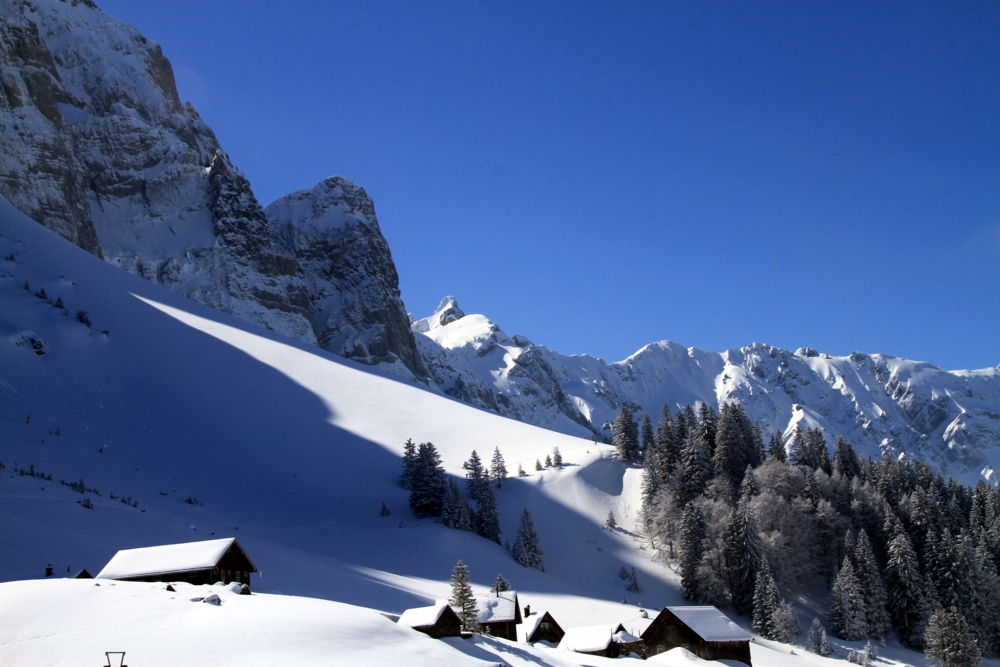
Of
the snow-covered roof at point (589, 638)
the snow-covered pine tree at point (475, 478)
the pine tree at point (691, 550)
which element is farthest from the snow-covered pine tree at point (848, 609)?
the snow-covered pine tree at point (475, 478)

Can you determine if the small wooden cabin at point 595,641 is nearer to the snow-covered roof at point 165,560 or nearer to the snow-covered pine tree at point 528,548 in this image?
the snow-covered pine tree at point 528,548

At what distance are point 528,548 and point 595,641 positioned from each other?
22109 millimetres

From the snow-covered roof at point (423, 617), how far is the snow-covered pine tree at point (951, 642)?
37346mm

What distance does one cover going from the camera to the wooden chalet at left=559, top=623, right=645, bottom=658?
143 feet

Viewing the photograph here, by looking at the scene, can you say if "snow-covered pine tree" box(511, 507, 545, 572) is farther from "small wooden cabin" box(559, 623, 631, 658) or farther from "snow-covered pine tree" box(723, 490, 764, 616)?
"small wooden cabin" box(559, 623, 631, 658)

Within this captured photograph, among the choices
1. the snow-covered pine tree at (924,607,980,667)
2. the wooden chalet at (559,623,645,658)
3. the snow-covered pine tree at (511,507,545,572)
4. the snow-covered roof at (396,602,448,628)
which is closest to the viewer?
the snow-covered roof at (396,602,448,628)

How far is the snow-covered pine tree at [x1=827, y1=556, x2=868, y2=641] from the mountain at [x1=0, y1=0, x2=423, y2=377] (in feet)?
456

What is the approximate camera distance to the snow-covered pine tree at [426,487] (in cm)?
6994

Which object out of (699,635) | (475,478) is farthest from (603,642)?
(475,478)

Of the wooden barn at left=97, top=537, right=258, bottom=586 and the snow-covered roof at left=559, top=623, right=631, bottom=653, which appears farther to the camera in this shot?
the snow-covered roof at left=559, top=623, right=631, bottom=653

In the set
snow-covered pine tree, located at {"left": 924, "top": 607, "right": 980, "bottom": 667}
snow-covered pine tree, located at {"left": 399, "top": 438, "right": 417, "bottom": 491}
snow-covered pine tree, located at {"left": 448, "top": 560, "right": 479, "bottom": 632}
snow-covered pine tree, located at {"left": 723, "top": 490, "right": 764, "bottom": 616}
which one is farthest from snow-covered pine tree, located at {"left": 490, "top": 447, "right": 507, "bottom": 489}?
snow-covered pine tree, located at {"left": 448, "top": 560, "right": 479, "bottom": 632}

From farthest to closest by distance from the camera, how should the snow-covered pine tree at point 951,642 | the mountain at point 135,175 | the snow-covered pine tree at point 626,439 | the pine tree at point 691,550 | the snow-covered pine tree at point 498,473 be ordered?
the mountain at point 135,175 → the snow-covered pine tree at point 626,439 → the snow-covered pine tree at point 498,473 → the pine tree at point 691,550 → the snow-covered pine tree at point 951,642

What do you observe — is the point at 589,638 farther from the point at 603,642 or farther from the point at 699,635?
the point at 699,635

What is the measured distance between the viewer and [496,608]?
41.2 m
